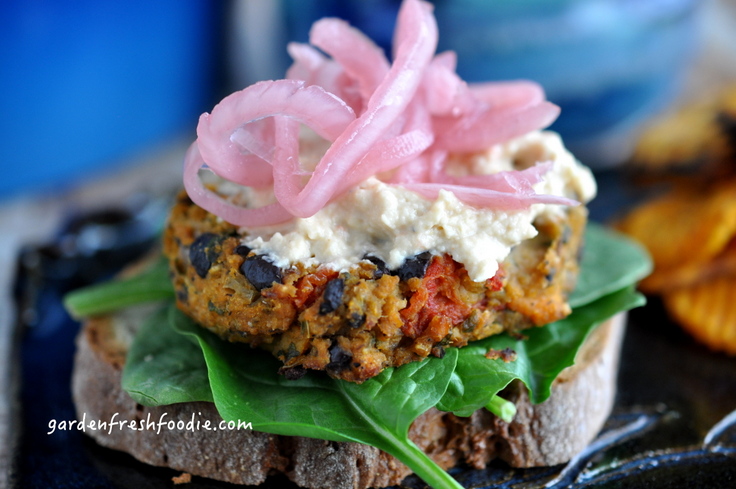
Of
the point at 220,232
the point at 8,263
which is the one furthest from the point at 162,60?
the point at 220,232

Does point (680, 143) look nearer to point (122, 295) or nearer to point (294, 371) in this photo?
point (294, 371)

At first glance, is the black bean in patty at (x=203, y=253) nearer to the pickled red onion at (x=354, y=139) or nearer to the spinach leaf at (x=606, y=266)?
the pickled red onion at (x=354, y=139)

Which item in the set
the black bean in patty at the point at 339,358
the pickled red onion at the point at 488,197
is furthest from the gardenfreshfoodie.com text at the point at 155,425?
the pickled red onion at the point at 488,197

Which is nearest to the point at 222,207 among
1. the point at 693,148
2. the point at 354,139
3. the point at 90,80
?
the point at 354,139

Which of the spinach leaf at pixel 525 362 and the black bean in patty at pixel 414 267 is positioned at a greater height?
the black bean in patty at pixel 414 267

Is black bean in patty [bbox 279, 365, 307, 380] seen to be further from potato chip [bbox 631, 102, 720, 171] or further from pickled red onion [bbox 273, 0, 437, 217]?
potato chip [bbox 631, 102, 720, 171]

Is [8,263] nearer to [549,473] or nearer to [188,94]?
[188,94]
